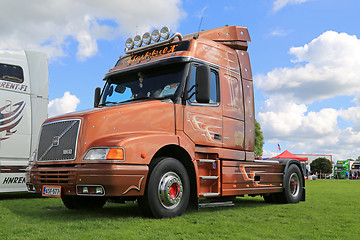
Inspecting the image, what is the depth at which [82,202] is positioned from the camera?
7984 millimetres

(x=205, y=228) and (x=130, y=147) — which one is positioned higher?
(x=130, y=147)

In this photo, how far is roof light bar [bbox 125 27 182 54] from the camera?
7.92 metres

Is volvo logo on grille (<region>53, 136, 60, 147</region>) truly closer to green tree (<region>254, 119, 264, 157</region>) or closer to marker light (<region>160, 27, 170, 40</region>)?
marker light (<region>160, 27, 170, 40</region>)

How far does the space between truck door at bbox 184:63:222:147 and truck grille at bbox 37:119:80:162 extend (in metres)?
2.04

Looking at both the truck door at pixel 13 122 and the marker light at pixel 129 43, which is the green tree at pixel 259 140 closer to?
the truck door at pixel 13 122

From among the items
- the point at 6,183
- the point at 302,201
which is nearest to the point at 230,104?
the point at 302,201

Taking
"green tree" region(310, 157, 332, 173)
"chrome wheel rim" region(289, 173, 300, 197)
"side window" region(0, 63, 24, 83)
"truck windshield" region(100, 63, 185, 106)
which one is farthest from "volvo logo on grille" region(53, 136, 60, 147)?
"green tree" region(310, 157, 332, 173)

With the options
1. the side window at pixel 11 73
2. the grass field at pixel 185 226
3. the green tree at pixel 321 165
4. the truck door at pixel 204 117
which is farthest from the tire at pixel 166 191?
the green tree at pixel 321 165

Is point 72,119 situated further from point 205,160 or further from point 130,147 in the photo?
point 205,160

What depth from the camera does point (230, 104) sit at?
824 centimetres

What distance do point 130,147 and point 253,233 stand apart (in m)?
2.24

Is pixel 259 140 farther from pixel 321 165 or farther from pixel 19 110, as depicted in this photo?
pixel 19 110

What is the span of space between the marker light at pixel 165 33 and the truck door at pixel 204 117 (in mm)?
1028

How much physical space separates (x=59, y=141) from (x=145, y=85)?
1.99 m
